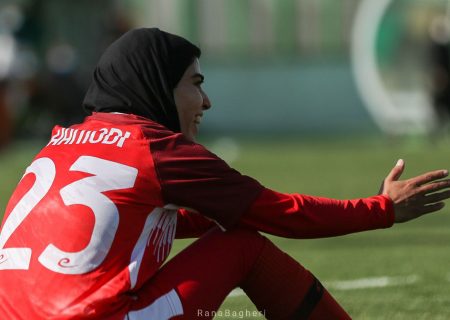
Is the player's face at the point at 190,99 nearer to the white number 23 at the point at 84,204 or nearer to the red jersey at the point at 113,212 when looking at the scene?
the red jersey at the point at 113,212

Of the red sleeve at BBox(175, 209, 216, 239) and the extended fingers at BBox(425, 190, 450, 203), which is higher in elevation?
the extended fingers at BBox(425, 190, 450, 203)

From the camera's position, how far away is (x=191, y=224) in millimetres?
5207

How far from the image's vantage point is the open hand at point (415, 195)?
4.81 m

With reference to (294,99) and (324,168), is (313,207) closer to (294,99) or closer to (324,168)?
(324,168)

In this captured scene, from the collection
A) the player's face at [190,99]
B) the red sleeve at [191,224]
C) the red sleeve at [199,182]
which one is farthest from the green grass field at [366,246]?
the red sleeve at [199,182]

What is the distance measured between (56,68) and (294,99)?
260 inches

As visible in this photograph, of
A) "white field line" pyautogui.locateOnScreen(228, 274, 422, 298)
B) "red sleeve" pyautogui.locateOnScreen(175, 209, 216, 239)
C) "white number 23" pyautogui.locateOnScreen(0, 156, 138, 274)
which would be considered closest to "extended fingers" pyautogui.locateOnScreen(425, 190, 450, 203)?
"red sleeve" pyautogui.locateOnScreen(175, 209, 216, 239)

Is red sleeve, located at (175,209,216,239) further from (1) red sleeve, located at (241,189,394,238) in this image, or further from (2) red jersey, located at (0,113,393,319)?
(1) red sleeve, located at (241,189,394,238)

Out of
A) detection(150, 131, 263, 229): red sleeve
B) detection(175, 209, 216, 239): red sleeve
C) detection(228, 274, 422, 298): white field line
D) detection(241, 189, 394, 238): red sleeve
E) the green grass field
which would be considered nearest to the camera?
detection(150, 131, 263, 229): red sleeve

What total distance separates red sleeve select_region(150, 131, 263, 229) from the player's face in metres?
0.26

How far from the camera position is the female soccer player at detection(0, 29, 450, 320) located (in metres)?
4.40

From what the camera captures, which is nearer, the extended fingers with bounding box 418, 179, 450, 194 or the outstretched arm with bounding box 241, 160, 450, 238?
the outstretched arm with bounding box 241, 160, 450, 238

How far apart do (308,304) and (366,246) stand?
4.42 meters

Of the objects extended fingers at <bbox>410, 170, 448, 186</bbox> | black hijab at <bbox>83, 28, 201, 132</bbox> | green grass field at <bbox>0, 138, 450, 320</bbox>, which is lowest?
green grass field at <bbox>0, 138, 450, 320</bbox>
